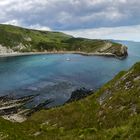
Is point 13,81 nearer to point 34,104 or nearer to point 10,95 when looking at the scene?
point 10,95

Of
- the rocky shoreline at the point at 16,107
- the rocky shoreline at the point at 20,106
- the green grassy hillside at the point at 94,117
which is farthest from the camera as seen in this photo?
the rocky shoreline at the point at 20,106

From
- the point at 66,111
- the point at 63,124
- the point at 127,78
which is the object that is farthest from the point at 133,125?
the point at 66,111

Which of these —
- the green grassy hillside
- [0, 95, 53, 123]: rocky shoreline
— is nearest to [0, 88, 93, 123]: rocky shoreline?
[0, 95, 53, 123]: rocky shoreline

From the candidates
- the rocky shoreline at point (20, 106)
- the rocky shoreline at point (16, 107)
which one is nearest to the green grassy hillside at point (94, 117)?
the rocky shoreline at point (16, 107)

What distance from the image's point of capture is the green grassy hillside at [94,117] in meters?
27.4

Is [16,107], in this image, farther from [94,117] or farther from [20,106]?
[94,117]

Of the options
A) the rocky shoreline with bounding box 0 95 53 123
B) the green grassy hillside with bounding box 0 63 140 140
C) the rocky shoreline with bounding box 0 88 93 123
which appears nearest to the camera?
the green grassy hillside with bounding box 0 63 140 140

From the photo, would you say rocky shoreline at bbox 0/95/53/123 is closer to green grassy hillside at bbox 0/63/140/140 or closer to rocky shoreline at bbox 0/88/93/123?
rocky shoreline at bbox 0/88/93/123

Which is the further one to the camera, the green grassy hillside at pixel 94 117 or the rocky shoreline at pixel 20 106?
the rocky shoreline at pixel 20 106

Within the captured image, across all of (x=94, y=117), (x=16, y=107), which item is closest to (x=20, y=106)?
(x=16, y=107)

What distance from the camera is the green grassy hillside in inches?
1080

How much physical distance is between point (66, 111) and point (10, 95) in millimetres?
84559

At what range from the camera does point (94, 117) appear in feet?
134

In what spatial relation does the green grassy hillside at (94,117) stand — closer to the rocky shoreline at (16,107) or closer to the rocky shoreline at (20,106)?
the rocky shoreline at (16,107)
